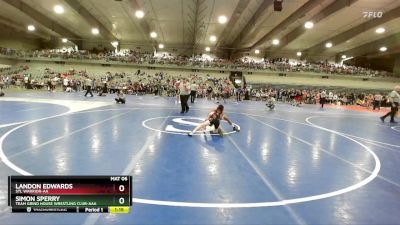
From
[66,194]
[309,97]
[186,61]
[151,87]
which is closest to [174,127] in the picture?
[66,194]

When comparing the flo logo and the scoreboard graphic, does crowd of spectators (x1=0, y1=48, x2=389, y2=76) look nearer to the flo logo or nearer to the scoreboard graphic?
the flo logo

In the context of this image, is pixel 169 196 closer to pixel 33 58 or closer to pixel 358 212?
pixel 358 212

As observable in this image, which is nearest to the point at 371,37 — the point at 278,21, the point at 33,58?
the point at 278,21

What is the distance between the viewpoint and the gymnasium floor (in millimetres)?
3567

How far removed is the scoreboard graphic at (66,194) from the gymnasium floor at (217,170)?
39.8 inches

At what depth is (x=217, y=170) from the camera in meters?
5.29

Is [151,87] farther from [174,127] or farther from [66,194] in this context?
[66,194]

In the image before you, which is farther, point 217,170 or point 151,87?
point 151,87

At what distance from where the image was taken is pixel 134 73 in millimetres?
38031

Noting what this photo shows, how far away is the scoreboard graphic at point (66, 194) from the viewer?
7.44 feet

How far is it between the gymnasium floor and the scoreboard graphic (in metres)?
1.01

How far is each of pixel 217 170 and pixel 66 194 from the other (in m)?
3.28

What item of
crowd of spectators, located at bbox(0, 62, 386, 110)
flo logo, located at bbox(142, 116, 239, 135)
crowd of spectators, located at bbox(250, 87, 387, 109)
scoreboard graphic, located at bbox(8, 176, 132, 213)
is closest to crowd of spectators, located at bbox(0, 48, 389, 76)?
crowd of spectators, located at bbox(0, 62, 386, 110)

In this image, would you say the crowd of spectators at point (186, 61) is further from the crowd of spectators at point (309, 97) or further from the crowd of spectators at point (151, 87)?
the crowd of spectators at point (309, 97)
